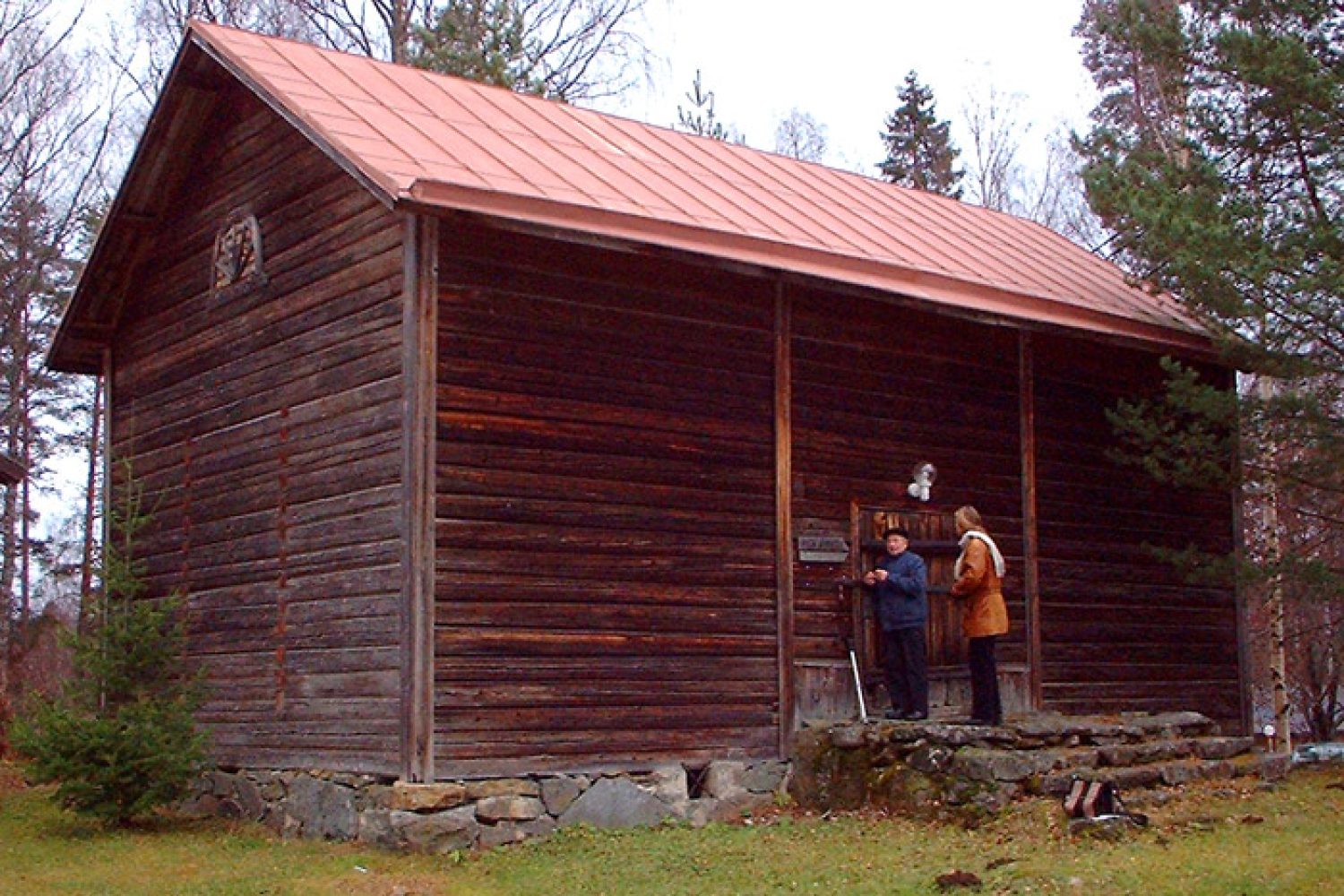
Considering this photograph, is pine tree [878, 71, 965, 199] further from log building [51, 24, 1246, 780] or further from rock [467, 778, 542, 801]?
rock [467, 778, 542, 801]

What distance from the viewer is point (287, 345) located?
14102 mm

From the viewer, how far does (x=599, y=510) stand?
42.9 feet

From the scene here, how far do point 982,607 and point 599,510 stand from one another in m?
3.09

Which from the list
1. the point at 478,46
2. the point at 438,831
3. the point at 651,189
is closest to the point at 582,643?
the point at 438,831

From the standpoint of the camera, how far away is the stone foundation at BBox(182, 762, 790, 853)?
38.8 ft

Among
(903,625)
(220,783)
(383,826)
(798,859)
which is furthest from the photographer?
(220,783)

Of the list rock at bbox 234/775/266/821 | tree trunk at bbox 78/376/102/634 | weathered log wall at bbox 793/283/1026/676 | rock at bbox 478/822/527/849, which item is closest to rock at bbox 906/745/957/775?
weathered log wall at bbox 793/283/1026/676

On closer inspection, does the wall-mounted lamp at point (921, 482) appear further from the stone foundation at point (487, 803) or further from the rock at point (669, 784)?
the rock at point (669, 784)

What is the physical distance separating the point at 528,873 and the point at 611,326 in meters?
4.38

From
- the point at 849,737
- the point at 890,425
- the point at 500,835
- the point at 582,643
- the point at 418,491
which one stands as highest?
the point at 890,425

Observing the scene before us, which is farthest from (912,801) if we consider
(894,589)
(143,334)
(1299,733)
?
(1299,733)

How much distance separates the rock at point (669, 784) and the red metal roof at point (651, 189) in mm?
3964

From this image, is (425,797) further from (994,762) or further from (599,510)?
(994,762)

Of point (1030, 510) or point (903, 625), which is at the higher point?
point (1030, 510)
